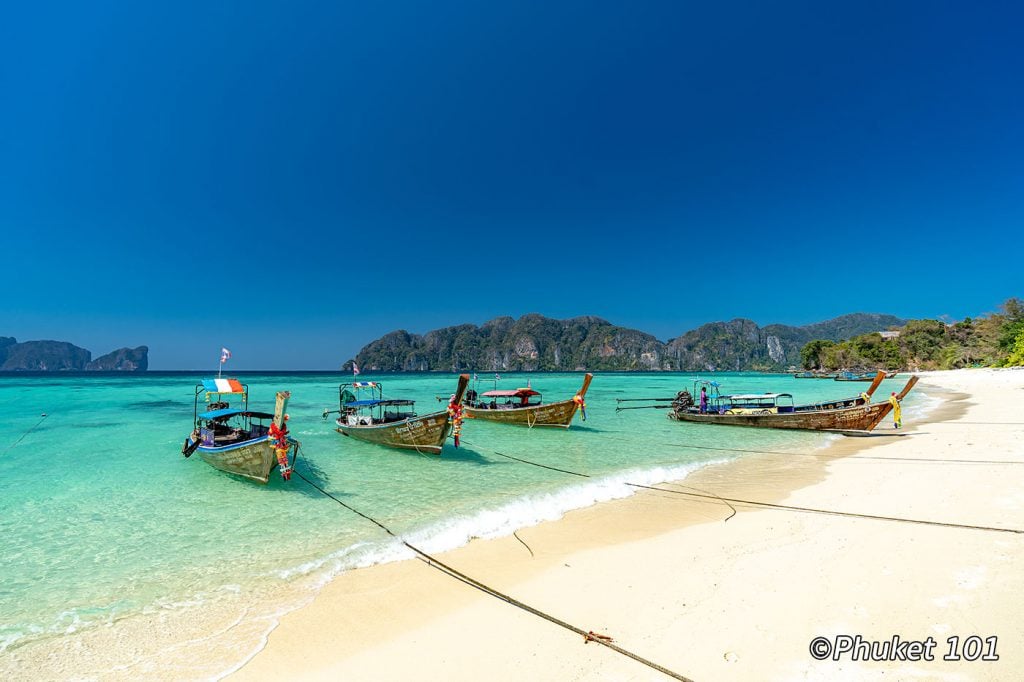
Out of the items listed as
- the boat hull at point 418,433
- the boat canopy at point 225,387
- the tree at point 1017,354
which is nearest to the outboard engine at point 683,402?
the boat hull at point 418,433

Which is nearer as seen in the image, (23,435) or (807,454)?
(807,454)

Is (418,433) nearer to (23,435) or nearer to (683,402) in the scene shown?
(683,402)

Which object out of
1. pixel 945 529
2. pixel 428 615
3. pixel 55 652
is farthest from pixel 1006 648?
pixel 55 652

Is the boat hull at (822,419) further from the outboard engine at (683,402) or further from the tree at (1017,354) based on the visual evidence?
the tree at (1017,354)

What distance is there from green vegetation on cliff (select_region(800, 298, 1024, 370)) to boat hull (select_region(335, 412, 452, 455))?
72253mm

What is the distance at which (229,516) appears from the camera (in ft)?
32.2

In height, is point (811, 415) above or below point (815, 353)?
below

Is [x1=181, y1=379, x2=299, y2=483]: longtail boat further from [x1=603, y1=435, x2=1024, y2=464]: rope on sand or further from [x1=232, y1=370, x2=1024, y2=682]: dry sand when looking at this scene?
[x1=603, y1=435, x2=1024, y2=464]: rope on sand

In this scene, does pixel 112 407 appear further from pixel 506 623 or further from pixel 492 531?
pixel 506 623

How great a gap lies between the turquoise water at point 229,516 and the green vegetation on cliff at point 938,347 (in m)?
70.0

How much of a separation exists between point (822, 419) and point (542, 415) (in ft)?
44.4

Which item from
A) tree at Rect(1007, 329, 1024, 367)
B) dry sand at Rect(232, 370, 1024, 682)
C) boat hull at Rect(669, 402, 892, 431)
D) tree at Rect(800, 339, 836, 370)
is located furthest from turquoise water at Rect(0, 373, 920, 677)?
tree at Rect(800, 339, 836, 370)

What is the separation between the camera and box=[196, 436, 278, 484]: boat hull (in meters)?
11.4

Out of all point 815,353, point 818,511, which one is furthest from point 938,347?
point 818,511
